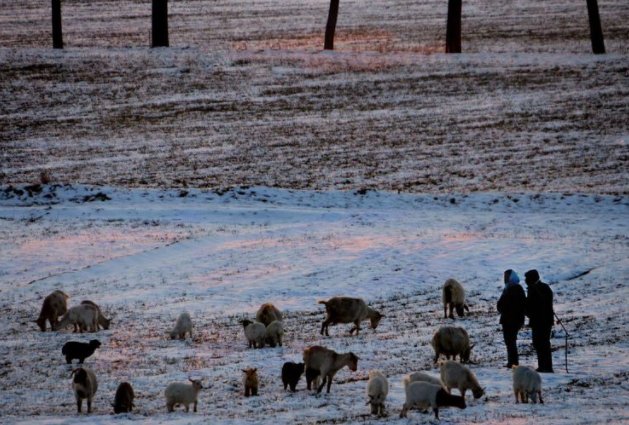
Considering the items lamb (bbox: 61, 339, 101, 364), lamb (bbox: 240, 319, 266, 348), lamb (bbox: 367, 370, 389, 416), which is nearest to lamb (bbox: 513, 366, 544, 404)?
lamb (bbox: 367, 370, 389, 416)

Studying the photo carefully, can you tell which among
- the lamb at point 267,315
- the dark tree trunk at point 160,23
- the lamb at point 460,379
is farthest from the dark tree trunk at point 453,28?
the lamb at point 460,379

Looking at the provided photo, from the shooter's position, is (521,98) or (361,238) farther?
(521,98)

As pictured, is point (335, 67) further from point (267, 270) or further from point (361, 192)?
point (267, 270)

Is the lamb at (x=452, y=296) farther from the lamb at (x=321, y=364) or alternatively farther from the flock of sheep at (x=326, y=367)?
the lamb at (x=321, y=364)

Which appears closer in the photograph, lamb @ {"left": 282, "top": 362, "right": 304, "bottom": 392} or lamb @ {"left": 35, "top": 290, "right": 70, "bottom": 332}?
lamb @ {"left": 282, "top": 362, "right": 304, "bottom": 392}

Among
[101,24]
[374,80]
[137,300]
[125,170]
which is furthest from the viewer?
[101,24]

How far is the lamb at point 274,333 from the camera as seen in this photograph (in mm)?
22812

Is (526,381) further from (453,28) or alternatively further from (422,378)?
(453,28)

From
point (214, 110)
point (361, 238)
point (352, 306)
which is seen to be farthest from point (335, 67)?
point (352, 306)

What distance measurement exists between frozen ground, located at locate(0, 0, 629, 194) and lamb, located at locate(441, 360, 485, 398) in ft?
69.9

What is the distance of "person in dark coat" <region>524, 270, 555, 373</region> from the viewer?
2064cm

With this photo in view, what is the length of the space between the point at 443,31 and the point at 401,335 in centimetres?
5498

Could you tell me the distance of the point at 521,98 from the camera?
2192 inches

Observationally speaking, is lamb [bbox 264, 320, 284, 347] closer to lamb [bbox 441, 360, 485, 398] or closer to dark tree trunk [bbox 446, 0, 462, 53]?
lamb [bbox 441, 360, 485, 398]
